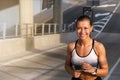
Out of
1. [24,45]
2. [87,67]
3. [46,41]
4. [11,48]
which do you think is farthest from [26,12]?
[87,67]

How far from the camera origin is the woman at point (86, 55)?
15.2 feet

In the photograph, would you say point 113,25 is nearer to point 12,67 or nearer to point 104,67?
point 12,67

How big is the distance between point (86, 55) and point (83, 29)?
11.5 inches

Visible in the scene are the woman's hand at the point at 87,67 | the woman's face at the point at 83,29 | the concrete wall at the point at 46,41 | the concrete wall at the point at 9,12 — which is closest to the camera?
the woman's hand at the point at 87,67

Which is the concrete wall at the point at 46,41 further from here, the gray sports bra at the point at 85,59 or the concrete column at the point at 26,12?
the gray sports bra at the point at 85,59

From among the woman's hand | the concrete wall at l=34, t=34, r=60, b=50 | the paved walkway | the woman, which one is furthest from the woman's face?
the concrete wall at l=34, t=34, r=60, b=50

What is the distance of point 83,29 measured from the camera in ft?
15.2

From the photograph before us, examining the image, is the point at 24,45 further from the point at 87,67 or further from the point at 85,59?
the point at 87,67

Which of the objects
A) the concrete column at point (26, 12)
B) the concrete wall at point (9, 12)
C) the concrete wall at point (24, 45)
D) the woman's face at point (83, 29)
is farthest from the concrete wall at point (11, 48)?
the woman's face at point (83, 29)

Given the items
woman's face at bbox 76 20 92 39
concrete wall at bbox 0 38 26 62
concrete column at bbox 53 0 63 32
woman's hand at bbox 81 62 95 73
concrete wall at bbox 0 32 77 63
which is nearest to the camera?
woman's hand at bbox 81 62 95 73

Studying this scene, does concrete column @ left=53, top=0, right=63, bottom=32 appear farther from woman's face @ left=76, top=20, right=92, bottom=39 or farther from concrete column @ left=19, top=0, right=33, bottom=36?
woman's face @ left=76, top=20, right=92, bottom=39

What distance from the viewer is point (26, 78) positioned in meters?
16.3

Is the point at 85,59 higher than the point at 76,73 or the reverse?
higher

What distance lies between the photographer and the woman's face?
461 centimetres
